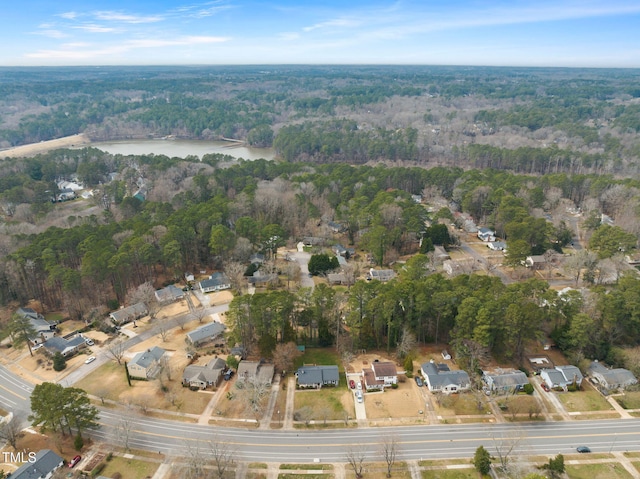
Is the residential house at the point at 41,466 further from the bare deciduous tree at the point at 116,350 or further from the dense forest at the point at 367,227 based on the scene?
the dense forest at the point at 367,227

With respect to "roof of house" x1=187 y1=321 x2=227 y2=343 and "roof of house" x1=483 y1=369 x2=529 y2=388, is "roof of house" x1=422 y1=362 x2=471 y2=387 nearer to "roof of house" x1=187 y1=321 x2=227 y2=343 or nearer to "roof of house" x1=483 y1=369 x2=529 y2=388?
"roof of house" x1=483 y1=369 x2=529 y2=388

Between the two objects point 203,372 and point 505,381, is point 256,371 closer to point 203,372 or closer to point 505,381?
point 203,372

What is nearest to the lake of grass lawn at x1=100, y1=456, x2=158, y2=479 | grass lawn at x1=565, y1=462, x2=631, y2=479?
grass lawn at x1=100, y1=456, x2=158, y2=479

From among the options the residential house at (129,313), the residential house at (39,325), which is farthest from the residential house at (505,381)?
the residential house at (39,325)

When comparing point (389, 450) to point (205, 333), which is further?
point (205, 333)

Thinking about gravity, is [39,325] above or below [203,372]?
below

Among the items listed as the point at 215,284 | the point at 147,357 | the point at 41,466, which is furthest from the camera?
the point at 215,284


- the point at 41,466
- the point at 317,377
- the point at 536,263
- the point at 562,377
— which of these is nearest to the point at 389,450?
the point at 317,377
